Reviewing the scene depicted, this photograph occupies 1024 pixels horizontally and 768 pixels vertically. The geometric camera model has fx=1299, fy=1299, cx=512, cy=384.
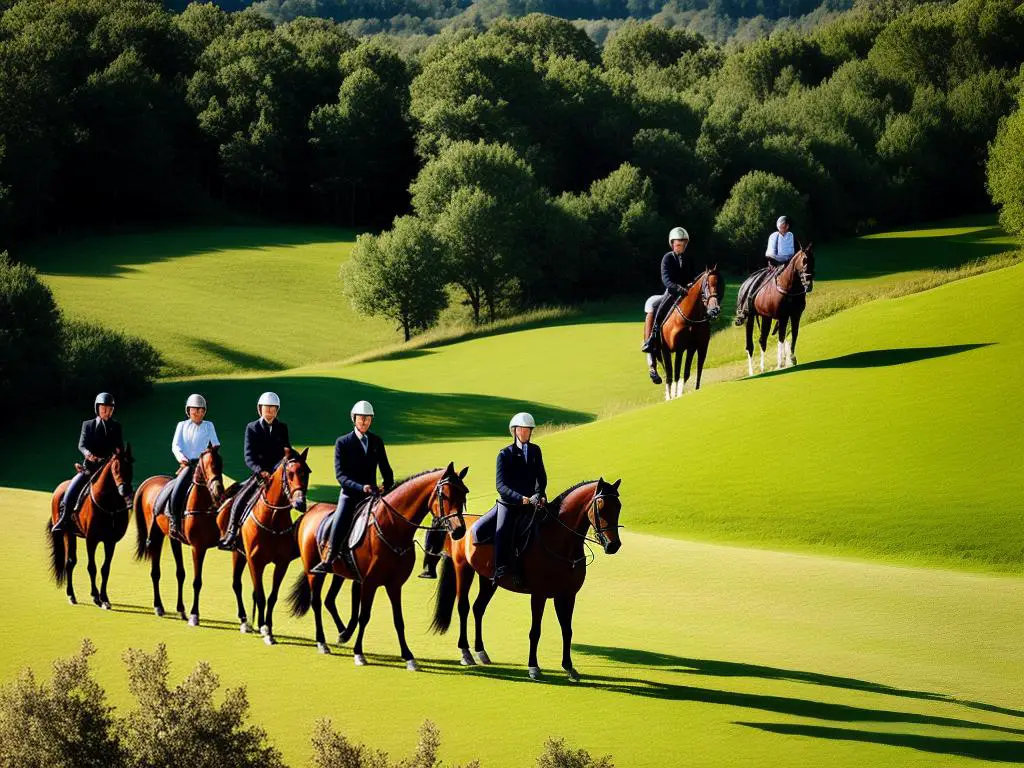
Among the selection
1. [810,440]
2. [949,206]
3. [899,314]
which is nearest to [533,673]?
[810,440]

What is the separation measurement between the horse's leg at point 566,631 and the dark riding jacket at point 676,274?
16920mm

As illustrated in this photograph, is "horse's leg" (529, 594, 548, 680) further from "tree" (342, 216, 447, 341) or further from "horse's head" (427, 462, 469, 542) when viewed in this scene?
"tree" (342, 216, 447, 341)

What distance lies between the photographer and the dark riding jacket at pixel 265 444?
18812mm

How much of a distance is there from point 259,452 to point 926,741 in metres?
9.87

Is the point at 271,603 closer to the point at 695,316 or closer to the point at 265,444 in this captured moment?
the point at 265,444

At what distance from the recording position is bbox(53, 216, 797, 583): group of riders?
54.7ft

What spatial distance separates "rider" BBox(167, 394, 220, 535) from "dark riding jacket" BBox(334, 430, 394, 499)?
3.04 m

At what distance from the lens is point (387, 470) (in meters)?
17.3

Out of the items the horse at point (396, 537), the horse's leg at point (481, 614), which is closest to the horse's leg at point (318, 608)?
the horse at point (396, 537)

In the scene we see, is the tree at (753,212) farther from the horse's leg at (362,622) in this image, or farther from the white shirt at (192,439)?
the horse's leg at (362,622)

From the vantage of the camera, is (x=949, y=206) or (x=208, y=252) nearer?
(x=208, y=252)

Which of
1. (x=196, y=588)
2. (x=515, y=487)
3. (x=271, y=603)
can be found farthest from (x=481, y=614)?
(x=196, y=588)

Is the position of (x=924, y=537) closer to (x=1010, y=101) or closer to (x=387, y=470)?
(x=387, y=470)

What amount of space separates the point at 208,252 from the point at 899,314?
62.6 m
